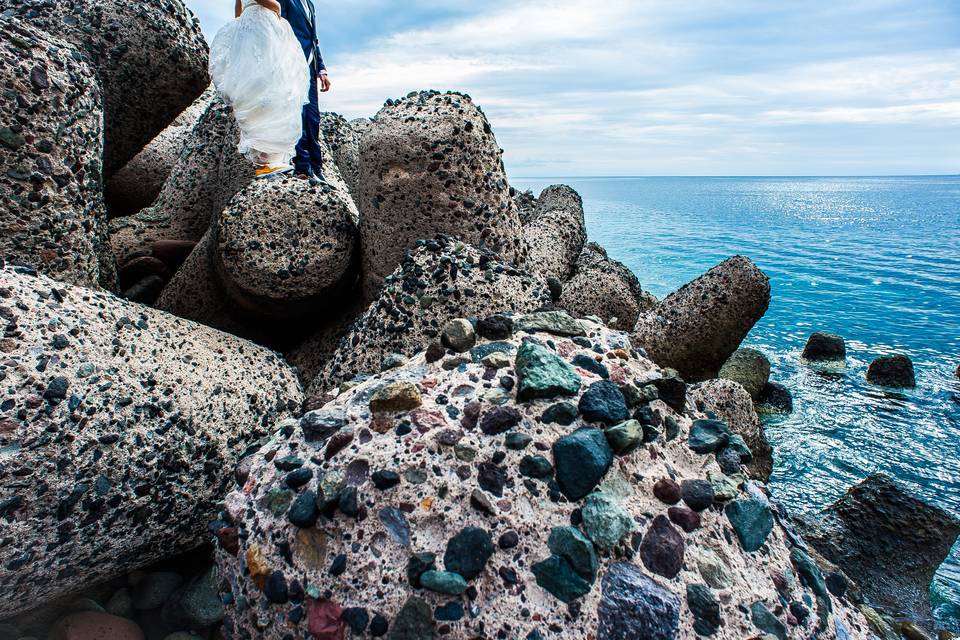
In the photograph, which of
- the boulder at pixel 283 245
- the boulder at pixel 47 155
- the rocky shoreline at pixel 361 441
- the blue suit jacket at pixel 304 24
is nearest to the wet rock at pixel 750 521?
the rocky shoreline at pixel 361 441

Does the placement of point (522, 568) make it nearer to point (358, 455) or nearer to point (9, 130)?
point (358, 455)

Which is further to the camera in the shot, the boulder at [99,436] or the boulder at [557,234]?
the boulder at [557,234]

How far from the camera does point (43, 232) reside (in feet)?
7.86

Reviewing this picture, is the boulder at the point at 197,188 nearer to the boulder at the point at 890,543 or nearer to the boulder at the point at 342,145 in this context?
the boulder at the point at 342,145

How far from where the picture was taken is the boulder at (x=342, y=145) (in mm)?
5141

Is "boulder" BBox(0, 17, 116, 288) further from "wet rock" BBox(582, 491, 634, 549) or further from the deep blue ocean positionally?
the deep blue ocean

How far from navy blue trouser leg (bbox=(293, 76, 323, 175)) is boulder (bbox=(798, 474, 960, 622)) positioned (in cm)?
441

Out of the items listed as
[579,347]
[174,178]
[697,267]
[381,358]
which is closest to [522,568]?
[579,347]

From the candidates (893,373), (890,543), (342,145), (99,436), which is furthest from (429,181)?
(893,373)

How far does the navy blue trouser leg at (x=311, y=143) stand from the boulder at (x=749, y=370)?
7019 mm

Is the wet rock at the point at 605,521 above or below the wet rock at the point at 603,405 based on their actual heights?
below

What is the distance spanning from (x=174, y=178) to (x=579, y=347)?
3939 millimetres

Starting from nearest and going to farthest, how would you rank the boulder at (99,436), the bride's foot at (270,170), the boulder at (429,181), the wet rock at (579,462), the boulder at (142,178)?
the wet rock at (579,462) → the boulder at (99,436) → the boulder at (429,181) → the bride's foot at (270,170) → the boulder at (142,178)

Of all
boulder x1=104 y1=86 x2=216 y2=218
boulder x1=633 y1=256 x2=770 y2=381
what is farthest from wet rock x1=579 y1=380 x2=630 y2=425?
boulder x1=633 y1=256 x2=770 y2=381
